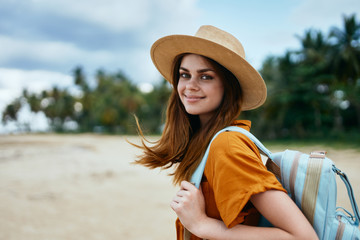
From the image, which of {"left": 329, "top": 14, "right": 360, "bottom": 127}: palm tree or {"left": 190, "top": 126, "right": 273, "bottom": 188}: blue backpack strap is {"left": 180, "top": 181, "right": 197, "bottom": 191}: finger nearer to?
{"left": 190, "top": 126, "right": 273, "bottom": 188}: blue backpack strap

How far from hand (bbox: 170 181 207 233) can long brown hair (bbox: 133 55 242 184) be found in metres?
0.14

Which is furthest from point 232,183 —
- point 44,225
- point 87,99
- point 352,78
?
point 87,99

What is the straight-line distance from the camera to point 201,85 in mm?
1424

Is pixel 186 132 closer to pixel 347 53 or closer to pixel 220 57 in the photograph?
pixel 220 57

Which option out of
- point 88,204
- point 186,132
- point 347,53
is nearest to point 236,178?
point 186,132

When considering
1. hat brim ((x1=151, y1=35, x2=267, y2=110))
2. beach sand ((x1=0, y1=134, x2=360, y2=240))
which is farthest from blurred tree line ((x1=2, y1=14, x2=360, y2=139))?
hat brim ((x1=151, y1=35, x2=267, y2=110))

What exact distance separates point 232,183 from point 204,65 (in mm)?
632

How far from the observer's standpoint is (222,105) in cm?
146

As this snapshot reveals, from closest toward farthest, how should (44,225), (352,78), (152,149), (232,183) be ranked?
(232,183)
(152,149)
(44,225)
(352,78)

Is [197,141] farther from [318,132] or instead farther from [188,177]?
[318,132]

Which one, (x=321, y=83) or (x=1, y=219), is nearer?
(x=1, y=219)

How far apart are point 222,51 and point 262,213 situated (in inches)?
28.4

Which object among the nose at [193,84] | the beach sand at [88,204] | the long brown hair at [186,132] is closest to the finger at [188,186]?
the long brown hair at [186,132]

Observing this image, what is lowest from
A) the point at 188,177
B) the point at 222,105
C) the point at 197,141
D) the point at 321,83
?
the point at 188,177
